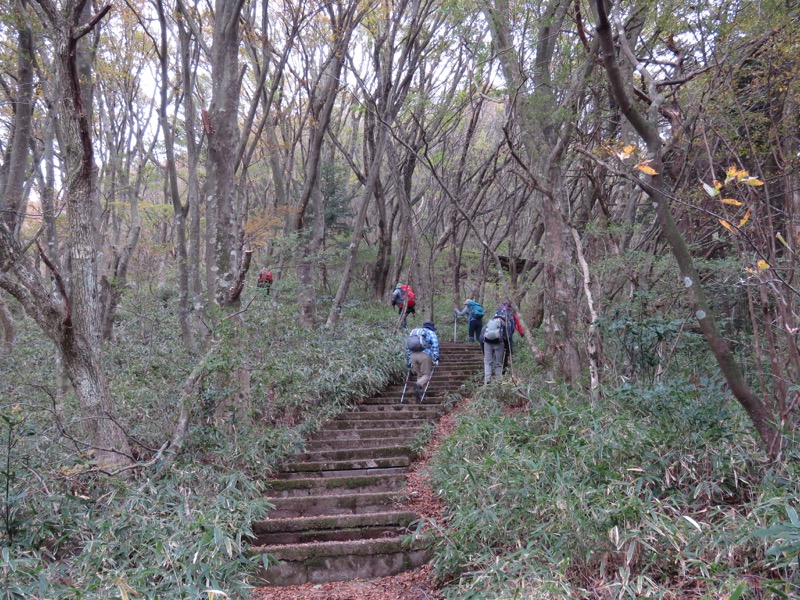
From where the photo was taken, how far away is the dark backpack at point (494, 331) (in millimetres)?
9266

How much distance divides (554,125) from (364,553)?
23.2 ft

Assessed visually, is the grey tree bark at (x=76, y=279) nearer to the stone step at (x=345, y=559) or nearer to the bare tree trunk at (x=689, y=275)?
the stone step at (x=345, y=559)

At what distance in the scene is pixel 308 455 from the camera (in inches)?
282

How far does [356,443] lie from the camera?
7652 mm

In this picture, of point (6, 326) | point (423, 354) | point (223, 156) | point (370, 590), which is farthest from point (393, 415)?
point (6, 326)

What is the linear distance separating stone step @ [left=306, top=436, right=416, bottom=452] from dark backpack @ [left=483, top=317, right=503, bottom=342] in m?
2.43

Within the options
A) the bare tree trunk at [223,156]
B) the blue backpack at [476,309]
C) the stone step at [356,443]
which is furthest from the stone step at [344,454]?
the blue backpack at [476,309]

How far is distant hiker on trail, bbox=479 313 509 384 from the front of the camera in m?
9.31

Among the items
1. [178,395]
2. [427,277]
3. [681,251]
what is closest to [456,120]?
[427,277]

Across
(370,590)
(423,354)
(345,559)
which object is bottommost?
(370,590)

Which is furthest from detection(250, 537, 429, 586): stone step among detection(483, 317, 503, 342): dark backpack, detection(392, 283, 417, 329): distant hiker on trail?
detection(392, 283, 417, 329): distant hiker on trail

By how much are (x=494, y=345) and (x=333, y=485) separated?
13.7ft

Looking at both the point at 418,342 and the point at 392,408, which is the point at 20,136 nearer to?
the point at 418,342

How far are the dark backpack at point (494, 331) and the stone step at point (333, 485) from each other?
3.53 metres
